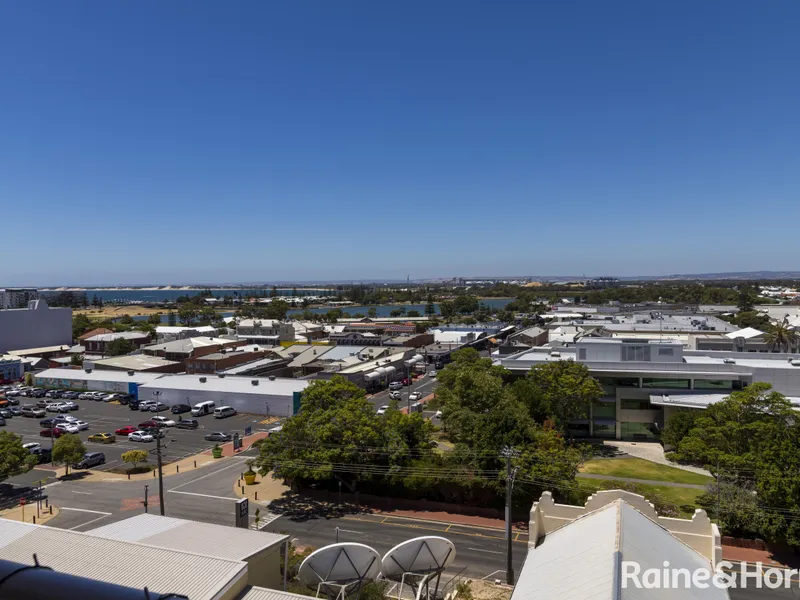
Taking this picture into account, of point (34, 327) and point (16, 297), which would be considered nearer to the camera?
point (34, 327)

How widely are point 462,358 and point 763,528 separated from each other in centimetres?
3967

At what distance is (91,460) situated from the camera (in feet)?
130

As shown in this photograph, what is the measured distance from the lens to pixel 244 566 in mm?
14062

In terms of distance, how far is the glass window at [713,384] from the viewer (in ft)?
152

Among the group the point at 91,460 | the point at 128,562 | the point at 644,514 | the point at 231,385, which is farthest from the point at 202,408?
the point at 644,514

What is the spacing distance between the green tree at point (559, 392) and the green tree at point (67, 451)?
32230mm

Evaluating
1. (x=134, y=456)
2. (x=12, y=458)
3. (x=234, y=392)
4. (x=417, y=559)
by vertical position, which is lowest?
(x=134, y=456)

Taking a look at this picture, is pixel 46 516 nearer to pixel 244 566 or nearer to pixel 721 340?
pixel 244 566

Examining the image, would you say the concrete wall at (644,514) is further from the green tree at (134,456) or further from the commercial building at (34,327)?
the commercial building at (34,327)

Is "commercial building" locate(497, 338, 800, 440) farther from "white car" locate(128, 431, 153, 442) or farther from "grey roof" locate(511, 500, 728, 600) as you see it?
"white car" locate(128, 431, 153, 442)

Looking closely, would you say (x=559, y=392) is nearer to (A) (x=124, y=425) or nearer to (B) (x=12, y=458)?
(B) (x=12, y=458)

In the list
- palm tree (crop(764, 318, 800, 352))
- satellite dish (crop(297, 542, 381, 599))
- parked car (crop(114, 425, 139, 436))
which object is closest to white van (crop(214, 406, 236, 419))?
parked car (crop(114, 425, 139, 436))

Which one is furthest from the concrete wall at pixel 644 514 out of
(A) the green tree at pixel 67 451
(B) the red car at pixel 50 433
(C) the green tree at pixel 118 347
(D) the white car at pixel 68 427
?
(C) the green tree at pixel 118 347

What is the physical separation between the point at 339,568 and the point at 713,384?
41.2m
